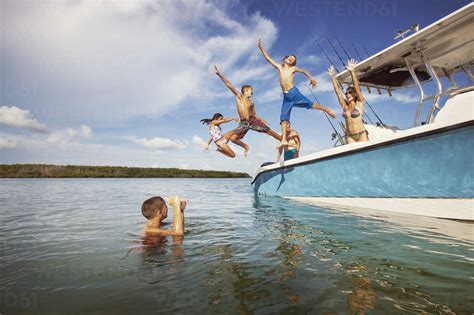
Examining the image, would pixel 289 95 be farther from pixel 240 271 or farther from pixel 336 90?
pixel 240 271

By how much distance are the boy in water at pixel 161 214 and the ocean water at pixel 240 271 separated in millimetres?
175

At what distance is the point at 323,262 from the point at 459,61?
6.99 metres

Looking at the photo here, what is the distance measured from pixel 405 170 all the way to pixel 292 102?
3459 mm

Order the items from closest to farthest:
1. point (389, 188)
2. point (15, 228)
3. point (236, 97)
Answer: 1. point (15, 228)
2. point (389, 188)
3. point (236, 97)

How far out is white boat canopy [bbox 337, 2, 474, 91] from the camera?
17.2 ft

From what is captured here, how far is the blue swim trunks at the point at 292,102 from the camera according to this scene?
7531mm

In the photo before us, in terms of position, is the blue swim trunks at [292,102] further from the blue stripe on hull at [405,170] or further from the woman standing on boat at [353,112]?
the blue stripe on hull at [405,170]

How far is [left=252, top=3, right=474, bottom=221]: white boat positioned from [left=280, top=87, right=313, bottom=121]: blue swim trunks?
1.28 meters

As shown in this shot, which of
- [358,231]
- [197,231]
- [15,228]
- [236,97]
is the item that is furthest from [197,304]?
[236,97]

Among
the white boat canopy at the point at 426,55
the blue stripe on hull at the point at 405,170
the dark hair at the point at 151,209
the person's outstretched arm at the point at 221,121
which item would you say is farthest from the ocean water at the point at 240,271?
the person's outstretched arm at the point at 221,121

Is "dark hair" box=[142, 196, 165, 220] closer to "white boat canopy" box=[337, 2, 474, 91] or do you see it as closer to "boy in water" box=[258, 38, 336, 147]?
"boy in water" box=[258, 38, 336, 147]

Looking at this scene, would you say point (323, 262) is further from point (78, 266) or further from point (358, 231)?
point (78, 266)

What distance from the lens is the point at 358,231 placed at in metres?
3.97

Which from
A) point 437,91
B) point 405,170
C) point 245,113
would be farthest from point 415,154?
point 245,113
